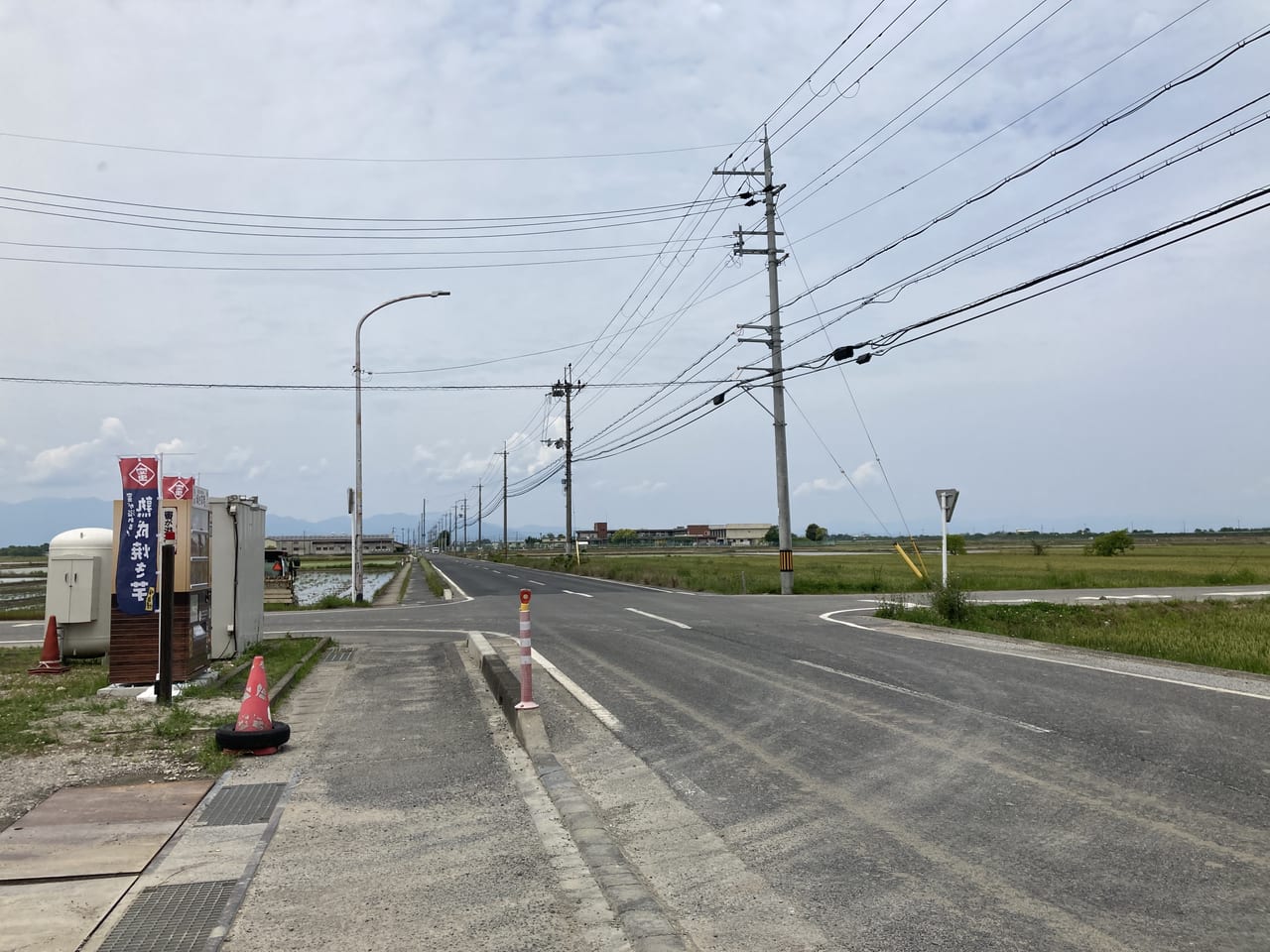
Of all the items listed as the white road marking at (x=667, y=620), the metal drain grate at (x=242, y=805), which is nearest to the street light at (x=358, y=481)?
the white road marking at (x=667, y=620)

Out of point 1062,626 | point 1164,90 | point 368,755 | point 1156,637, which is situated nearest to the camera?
point 368,755

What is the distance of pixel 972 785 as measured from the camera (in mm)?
6680

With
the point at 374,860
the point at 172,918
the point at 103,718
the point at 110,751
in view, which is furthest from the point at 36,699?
the point at 172,918

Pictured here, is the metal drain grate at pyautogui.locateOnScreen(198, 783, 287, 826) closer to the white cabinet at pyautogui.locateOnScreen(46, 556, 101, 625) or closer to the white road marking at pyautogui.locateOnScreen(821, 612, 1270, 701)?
the white cabinet at pyautogui.locateOnScreen(46, 556, 101, 625)

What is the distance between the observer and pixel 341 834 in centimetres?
579

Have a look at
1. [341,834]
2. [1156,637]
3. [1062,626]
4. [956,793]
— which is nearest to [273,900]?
[341,834]

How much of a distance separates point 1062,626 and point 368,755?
16218 millimetres

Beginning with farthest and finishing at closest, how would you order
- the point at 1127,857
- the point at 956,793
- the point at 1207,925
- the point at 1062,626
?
the point at 1062,626
the point at 956,793
the point at 1127,857
the point at 1207,925

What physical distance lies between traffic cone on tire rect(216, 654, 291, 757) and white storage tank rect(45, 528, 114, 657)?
693 cm

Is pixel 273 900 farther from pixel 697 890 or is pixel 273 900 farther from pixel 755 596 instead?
pixel 755 596

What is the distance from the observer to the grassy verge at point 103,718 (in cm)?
817

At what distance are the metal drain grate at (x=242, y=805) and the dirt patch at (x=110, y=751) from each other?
73 centimetres

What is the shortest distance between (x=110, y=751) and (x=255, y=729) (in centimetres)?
121

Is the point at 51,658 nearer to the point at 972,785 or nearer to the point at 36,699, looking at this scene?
the point at 36,699
